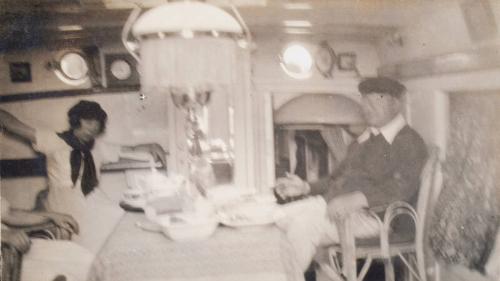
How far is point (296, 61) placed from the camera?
173 centimetres

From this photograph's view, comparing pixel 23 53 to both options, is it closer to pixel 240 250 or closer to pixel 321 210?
pixel 240 250

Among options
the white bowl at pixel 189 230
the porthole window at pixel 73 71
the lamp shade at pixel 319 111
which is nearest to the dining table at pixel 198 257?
the white bowl at pixel 189 230

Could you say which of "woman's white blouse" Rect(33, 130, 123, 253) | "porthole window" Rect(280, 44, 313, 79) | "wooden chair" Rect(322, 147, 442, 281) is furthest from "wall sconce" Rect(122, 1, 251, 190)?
"wooden chair" Rect(322, 147, 442, 281)

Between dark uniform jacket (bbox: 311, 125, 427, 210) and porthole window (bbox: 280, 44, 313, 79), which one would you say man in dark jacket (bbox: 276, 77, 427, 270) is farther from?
porthole window (bbox: 280, 44, 313, 79)

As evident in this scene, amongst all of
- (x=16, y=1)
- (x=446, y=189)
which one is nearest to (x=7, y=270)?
(x=16, y=1)

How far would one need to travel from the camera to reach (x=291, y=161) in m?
1.74

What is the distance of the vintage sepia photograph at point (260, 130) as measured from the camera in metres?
1.69

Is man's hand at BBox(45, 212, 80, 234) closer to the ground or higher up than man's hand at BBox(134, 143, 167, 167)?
closer to the ground

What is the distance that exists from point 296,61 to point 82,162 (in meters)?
0.69

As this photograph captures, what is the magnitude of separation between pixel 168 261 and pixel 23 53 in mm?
732

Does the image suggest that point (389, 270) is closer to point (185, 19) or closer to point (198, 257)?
point (198, 257)

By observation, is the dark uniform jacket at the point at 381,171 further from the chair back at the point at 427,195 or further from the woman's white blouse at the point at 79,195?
the woman's white blouse at the point at 79,195

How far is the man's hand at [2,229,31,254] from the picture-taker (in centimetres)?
170

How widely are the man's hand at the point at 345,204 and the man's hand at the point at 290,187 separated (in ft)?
0.30
